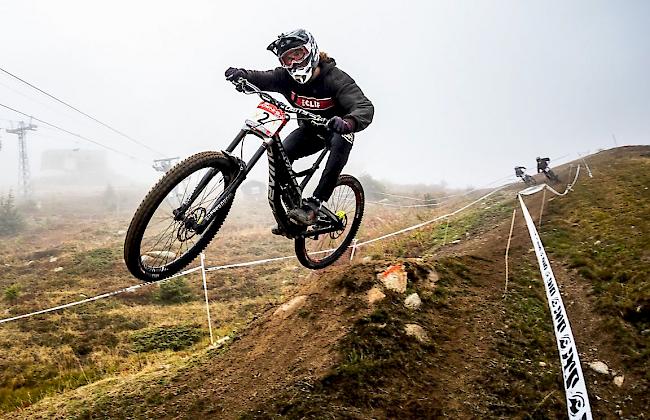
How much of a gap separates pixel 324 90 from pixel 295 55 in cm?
74

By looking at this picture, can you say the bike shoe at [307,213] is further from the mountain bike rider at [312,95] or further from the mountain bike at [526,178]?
the mountain bike at [526,178]

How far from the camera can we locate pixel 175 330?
1250cm

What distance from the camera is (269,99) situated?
578 centimetres

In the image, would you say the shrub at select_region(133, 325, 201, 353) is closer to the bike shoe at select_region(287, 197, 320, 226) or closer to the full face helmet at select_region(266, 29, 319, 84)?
the bike shoe at select_region(287, 197, 320, 226)

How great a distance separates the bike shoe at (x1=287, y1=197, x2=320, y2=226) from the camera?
637 cm

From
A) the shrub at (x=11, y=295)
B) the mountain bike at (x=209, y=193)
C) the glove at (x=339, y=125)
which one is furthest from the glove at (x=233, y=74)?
the shrub at (x=11, y=295)

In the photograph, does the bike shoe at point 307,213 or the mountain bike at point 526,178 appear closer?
the bike shoe at point 307,213

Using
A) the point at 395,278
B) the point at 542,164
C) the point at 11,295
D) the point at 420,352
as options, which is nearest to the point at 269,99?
the point at 395,278

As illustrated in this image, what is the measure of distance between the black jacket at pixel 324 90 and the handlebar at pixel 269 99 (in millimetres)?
344

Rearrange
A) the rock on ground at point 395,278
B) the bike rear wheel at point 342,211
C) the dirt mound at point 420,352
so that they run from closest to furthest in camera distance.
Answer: the dirt mound at point 420,352, the rock on ground at point 395,278, the bike rear wheel at point 342,211

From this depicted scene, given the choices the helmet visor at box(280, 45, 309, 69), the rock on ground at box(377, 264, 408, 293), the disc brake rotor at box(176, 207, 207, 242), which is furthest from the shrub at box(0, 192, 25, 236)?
the helmet visor at box(280, 45, 309, 69)

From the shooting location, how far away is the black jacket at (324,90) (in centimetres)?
646

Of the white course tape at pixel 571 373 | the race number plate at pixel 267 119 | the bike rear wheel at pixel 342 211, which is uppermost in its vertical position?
the race number plate at pixel 267 119

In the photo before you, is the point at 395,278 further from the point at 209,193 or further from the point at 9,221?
the point at 9,221
